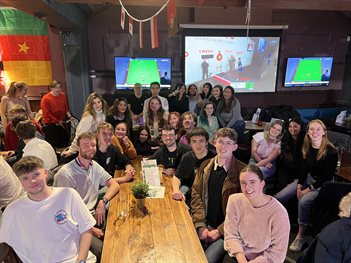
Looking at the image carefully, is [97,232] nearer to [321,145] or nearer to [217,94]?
[321,145]

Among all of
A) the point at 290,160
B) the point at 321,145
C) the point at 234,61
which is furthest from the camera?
the point at 234,61

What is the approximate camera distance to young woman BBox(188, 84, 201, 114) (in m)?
5.16

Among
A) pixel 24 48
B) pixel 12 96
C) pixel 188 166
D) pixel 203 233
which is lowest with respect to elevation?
pixel 203 233

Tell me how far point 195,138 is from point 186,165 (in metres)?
0.27

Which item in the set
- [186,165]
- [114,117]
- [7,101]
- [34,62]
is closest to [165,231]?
[186,165]

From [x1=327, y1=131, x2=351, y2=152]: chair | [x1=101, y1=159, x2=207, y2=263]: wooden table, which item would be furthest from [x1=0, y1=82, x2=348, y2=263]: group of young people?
[x1=327, y1=131, x2=351, y2=152]: chair

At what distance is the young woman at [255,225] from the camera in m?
1.82

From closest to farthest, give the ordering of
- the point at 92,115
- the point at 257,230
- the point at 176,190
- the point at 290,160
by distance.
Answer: the point at 257,230 → the point at 176,190 → the point at 290,160 → the point at 92,115

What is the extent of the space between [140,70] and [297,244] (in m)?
4.11

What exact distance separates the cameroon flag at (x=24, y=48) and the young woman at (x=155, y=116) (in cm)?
305

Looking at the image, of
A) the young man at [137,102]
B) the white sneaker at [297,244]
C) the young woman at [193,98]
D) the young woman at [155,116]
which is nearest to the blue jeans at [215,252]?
the white sneaker at [297,244]

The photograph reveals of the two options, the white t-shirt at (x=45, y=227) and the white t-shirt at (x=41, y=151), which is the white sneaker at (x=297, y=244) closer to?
the white t-shirt at (x=45, y=227)

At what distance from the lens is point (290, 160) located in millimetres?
3213

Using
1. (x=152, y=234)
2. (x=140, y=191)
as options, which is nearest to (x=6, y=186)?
(x=140, y=191)
